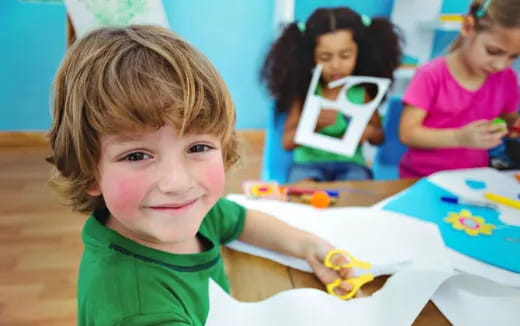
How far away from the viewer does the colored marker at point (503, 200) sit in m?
0.70

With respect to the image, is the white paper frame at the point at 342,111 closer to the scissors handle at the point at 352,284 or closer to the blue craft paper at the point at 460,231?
the blue craft paper at the point at 460,231

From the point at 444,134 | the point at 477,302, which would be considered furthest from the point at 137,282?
the point at 444,134

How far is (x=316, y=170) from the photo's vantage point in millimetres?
981

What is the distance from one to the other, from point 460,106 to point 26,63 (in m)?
0.72

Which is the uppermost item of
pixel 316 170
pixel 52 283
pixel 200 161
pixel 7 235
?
pixel 200 161

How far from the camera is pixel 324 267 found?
0.56 meters

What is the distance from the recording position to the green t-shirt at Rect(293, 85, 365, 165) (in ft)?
3.11

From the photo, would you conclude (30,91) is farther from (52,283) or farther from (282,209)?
(52,283)

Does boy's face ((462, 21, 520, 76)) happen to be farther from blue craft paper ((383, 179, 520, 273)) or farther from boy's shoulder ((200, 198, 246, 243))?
boy's shoulder ((200, 198, 246, 243))

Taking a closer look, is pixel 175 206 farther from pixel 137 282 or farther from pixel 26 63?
pixel 26 63

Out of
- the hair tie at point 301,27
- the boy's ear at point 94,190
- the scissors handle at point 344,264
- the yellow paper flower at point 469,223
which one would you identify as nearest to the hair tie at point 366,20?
the hair tie at point 301,27

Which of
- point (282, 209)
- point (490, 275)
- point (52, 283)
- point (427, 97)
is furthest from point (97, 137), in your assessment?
point (427, 97)

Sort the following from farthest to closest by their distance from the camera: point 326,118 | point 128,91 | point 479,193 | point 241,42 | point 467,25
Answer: point 241,42 < point 326,118 < point 467,25 < point 479,193 < point 128,91

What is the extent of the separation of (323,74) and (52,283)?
2.03ft
